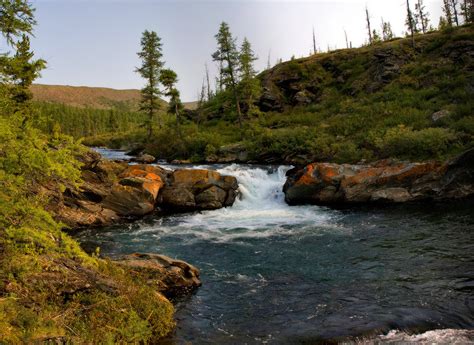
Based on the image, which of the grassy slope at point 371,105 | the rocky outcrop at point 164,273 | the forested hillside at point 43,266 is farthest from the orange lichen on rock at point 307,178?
the forested hillside at point 43,266

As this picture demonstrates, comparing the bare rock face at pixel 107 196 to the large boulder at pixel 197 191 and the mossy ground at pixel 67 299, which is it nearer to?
the large boulder at pixel 197 191

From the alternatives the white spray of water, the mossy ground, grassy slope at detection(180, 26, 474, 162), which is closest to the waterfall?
the white spray of water

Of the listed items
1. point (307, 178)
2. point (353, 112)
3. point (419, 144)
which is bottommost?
point (307, 178)

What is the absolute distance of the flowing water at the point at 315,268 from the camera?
26.7 ft

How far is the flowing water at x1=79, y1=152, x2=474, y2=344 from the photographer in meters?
8.14

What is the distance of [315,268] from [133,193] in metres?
11.7

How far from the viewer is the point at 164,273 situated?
10.1 m

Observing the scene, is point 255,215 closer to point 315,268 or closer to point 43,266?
point 315,268

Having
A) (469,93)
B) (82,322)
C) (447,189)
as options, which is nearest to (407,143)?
(447,189)

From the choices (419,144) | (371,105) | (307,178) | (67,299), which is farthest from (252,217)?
(371,105)

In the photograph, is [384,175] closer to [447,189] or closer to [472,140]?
[447,189]

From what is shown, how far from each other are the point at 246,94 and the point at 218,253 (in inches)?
1450

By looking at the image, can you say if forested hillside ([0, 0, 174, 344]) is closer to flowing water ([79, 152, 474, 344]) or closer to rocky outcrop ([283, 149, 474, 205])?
flowing water ([79, 152, 474, 344])

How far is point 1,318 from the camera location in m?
5.54
